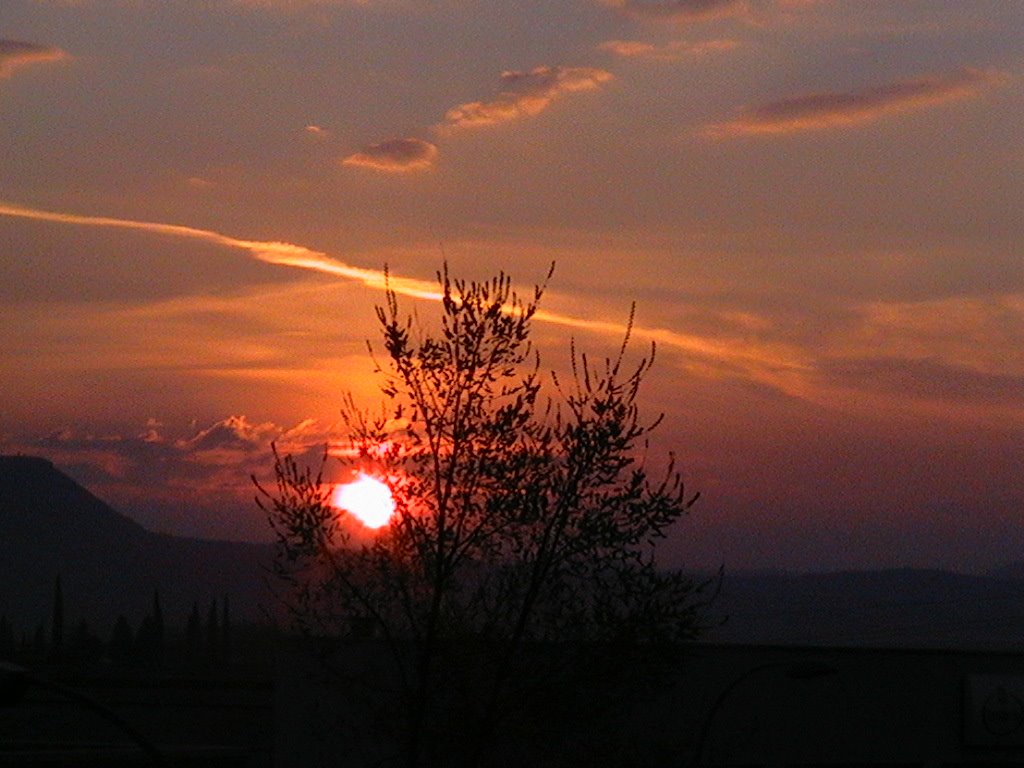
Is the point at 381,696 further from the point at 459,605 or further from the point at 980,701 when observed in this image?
the point at 980,701

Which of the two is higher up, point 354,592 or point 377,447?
point 377,447

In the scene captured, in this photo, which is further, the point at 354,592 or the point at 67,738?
the point at 67,738

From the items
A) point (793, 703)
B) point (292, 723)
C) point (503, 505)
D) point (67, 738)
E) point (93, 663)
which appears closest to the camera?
point (503, 505)

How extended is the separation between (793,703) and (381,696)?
65.9 ft

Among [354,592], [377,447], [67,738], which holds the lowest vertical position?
[67,738]

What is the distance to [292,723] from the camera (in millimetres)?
42375

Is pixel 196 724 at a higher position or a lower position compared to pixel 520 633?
lower

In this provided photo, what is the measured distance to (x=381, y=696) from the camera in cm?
3566

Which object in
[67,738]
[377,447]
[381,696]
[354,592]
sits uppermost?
[377,447]

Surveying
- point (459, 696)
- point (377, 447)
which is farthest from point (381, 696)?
point (377, 447)

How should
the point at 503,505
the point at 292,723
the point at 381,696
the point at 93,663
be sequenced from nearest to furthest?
the point at 503,505 < the point at 381,696 < the point at 292,723 < the point at 93,663

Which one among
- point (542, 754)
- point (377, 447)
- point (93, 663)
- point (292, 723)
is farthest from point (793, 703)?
point (93, 663)

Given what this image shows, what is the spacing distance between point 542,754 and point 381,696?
4.87 meters

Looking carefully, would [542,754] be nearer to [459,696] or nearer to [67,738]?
[459,696]
